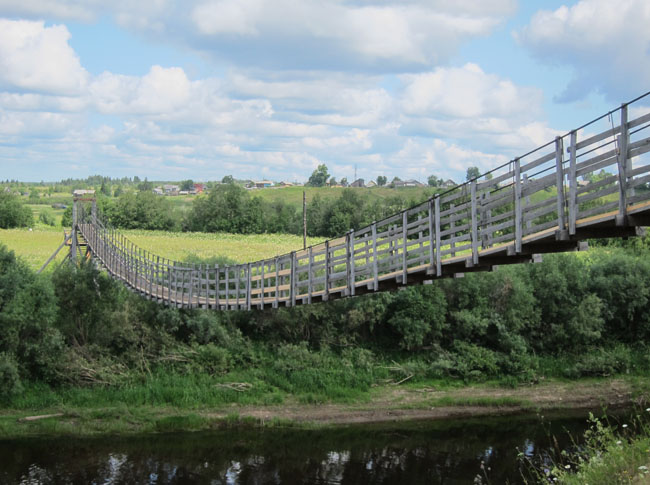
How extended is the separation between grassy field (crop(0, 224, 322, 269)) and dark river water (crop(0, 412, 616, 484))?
15.8m

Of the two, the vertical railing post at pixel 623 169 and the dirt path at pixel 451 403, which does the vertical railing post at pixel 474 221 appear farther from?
the dirt path at pixel 451 403

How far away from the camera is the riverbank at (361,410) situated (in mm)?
17781

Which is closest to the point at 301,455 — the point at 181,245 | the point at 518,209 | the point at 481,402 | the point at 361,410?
the point at 361,410

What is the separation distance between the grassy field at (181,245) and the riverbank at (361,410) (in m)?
14.1

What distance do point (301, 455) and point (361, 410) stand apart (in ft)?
11.7

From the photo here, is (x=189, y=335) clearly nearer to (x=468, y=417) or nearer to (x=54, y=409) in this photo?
(x=54, y=409)

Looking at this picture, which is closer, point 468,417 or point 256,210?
point 468,417

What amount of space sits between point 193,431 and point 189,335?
12.9 ft

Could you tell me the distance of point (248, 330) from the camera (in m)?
22.4

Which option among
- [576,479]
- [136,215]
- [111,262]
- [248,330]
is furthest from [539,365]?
[136,215]

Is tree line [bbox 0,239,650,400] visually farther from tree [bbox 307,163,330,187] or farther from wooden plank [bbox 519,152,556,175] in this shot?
tree [bbox 307,163,330,187]

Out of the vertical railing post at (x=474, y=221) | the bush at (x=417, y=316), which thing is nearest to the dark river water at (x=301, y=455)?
the bush at (x=417, y=316)

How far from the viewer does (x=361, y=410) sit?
19.5 metres

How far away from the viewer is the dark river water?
14.6 m
